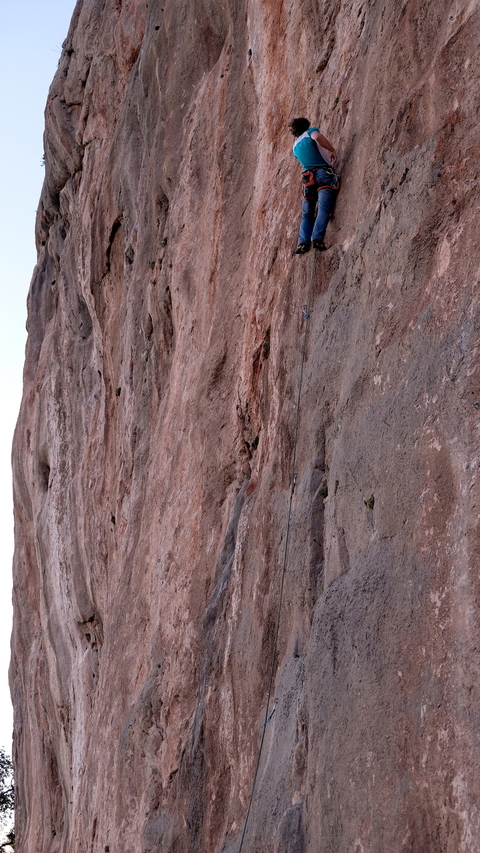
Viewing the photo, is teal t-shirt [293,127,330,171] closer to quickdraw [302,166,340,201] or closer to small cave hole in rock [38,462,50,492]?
quickdraw [302,166,340,201]

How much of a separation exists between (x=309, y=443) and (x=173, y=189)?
6.68m

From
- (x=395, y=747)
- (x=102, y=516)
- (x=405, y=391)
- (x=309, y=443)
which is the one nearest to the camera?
(x=395, y=747)

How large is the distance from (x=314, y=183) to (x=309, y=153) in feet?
0.93

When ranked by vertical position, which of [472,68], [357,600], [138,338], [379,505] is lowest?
[357,600]

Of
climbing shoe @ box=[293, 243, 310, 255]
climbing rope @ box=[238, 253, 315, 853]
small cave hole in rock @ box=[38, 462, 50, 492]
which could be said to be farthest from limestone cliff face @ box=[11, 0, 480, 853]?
small cave hole in rock @ box=[38, 462, 50, 492]

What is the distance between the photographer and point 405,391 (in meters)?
7.11

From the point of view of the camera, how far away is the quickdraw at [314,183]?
365 inches

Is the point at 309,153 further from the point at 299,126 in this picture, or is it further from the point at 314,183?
the point at 299,126

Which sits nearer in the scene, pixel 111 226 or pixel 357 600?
pixel 357 600

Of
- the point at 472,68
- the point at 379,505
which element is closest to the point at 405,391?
the point at 379,505

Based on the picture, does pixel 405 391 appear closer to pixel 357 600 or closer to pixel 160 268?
pixel 357 600

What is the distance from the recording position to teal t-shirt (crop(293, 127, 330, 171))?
931 centimetres

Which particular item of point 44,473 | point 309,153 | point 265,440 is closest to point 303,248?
point 309,153

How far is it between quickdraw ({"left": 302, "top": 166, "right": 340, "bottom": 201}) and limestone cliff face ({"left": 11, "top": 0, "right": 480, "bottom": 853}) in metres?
0.14
